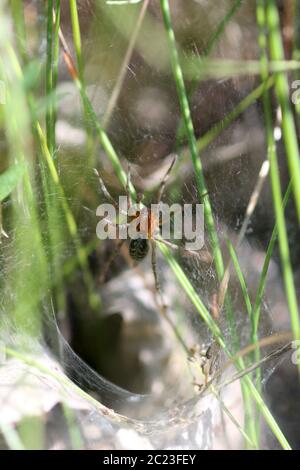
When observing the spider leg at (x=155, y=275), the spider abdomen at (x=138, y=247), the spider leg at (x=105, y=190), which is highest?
the spider leg at (x=105, y=190)

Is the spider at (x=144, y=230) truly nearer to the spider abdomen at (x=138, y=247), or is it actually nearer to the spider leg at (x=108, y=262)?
the spider abdomen at (x=138, y=247)

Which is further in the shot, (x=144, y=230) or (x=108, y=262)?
(x=108, y=262)

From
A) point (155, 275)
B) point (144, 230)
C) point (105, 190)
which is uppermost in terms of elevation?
point (105, 190)

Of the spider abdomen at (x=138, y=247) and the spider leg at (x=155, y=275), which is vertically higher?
the spider abdomen at (x=138, y=247)

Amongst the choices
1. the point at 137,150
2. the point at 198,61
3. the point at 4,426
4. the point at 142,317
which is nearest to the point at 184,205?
the point at 137,150

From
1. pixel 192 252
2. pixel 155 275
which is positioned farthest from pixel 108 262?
pixel 192 252

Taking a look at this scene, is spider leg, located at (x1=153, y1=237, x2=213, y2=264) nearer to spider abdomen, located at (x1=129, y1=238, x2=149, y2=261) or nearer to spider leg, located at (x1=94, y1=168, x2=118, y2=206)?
spider abdomen, located at (x1=129, y1=238, x2=149, y2=261)

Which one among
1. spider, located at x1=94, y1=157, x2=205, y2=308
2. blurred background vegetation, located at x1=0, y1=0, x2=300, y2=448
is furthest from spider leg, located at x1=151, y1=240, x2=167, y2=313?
blurred background vegetation, located at x1=0, y1=0, x2=300, y2=448

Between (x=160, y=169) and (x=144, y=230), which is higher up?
(x=160, y=169)

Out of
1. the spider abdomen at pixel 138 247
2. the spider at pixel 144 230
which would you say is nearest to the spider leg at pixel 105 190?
the spider at pixel 144 230

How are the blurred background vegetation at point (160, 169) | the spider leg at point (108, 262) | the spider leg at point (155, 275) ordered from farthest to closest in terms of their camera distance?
the spider leg at point (108, 262) < the spider leg at point (155, 275) < the blurred background vegetation at point (160, 169)

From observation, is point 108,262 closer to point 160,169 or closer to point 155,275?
point 155,275
